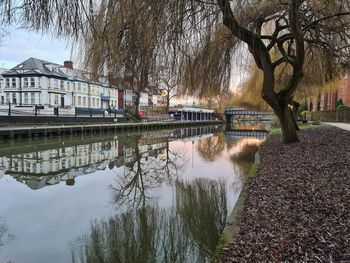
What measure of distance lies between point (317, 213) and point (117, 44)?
183 inches

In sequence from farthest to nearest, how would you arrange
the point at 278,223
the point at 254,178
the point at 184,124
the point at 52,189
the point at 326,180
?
the point at 184,124
the point at 52,189
the point at 254,178
the point at 326,180
the point at 278,223

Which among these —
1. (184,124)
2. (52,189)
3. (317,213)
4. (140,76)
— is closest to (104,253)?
(317,213)

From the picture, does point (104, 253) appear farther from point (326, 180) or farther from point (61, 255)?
point (326, 180)

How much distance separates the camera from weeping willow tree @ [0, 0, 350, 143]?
16.1 ft

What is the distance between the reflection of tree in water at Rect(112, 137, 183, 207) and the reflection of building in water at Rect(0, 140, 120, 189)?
1.49 meters

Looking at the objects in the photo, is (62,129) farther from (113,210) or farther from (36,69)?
(113,210)

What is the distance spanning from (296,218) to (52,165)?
11731mm

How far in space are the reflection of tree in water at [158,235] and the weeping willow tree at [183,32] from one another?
2896 millimetres

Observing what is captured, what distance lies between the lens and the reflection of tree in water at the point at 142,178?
9148mm

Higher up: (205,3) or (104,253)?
(205,3)

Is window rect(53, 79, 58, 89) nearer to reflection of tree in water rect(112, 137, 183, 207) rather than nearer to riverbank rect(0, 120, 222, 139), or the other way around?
riverbank rect(0, 120, 222, 139)

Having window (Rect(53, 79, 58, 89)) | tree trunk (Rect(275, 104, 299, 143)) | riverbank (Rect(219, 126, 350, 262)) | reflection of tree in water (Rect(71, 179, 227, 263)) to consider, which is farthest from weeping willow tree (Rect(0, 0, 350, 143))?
window (Rect(53, 79, 58, 89))

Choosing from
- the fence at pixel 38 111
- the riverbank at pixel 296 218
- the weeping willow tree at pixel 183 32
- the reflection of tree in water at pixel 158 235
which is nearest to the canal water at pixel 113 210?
the reflection of tree in water at pixel 158 235

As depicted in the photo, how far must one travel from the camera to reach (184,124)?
60.4m
